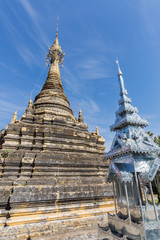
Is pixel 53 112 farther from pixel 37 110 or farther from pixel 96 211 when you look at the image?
pixel 96 211

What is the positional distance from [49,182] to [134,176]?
5525 millimetres

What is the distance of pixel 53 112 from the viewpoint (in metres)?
13.5

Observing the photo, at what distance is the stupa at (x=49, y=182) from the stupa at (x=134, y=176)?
3293 mm

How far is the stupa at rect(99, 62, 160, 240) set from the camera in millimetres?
Result: 3998

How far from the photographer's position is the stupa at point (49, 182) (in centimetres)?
684

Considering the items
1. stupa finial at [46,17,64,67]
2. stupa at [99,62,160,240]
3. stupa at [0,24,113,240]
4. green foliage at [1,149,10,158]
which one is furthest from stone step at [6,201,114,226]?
stupa finial at [46,17,64,67]

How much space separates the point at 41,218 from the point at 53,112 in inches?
346

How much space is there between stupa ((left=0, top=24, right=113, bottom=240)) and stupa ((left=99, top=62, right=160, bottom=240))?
10.8 ft

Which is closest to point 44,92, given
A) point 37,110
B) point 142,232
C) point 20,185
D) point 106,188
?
A: point 37,110

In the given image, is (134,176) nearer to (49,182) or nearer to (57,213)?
(57,213)

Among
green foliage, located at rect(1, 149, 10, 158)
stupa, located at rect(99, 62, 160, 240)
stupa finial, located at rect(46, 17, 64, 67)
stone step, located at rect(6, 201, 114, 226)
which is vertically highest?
stupa finial, located at rect(46, 17, 64, 67)

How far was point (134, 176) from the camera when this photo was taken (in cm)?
480

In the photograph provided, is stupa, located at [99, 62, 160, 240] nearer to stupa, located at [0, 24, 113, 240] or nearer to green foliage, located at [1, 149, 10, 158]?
stupa, located at [0, 24, 113, 240]

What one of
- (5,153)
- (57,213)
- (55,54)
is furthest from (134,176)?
(55,54)
